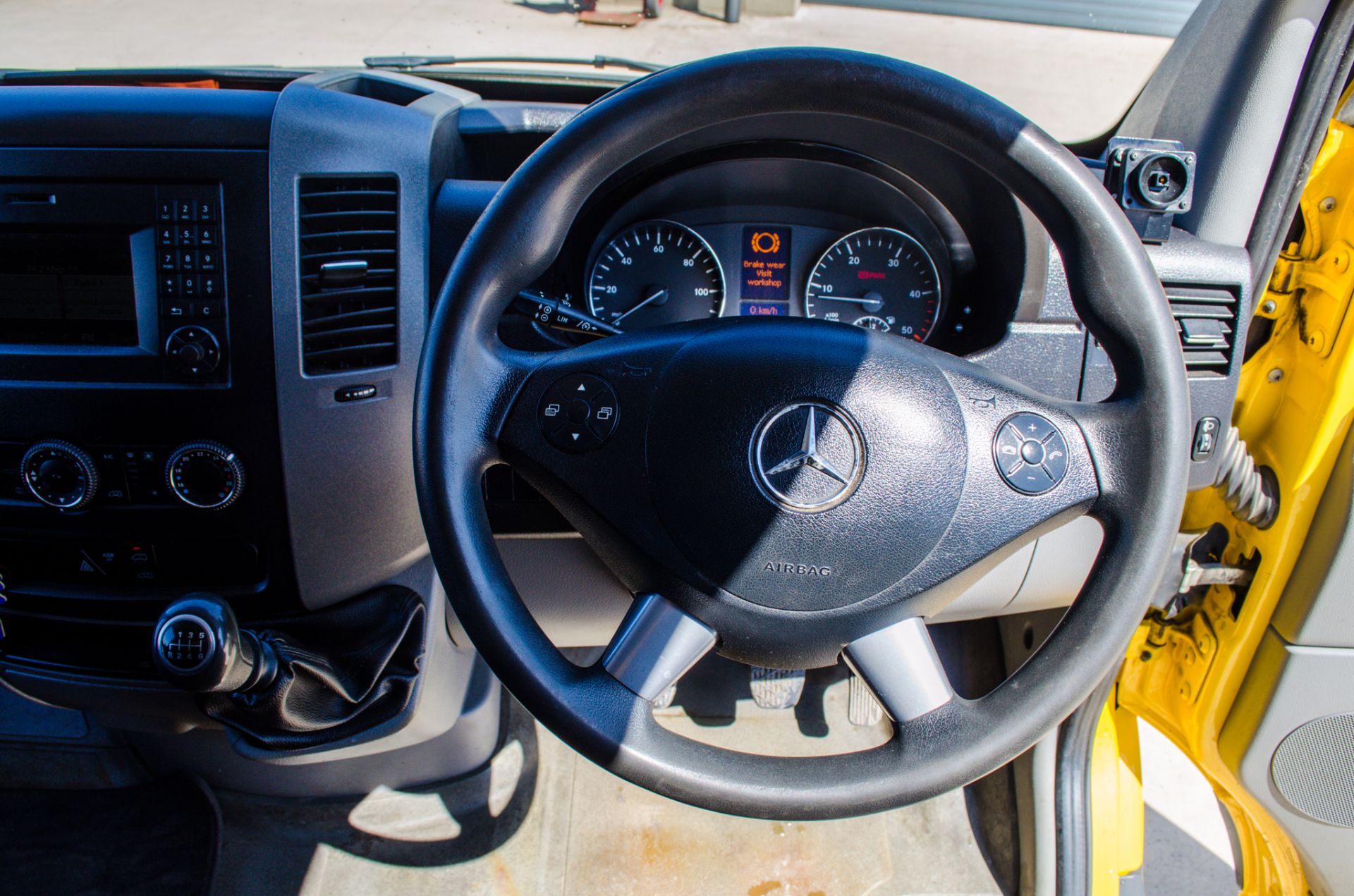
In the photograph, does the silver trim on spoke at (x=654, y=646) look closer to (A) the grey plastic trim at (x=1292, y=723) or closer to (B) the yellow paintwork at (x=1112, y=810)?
(A) the grey plastic trim at (x=1292, y=723)

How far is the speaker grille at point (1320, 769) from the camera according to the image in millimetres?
1479

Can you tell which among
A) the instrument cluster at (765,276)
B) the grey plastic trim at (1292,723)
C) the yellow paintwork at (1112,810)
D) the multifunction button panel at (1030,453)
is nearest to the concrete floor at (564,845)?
the yellow paintwork at (1112,810)

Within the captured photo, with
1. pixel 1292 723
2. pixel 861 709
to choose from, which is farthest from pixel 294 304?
pixel 1292 723

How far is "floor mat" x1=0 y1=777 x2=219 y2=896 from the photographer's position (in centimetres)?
179

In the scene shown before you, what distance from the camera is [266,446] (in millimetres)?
1217

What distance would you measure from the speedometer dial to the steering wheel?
0.44 meters

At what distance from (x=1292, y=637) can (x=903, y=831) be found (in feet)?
3.02

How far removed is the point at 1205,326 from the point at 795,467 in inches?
30.7

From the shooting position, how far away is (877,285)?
1.41 meters

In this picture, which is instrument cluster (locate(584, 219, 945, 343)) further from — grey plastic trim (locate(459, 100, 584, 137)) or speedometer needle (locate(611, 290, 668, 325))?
grey plastic trim (locate(459, 100, 584, 137))

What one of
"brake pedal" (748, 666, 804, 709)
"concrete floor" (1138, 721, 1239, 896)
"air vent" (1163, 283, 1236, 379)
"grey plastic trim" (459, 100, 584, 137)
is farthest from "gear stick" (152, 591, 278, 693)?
"concrete floor" (1138, 721, 1239, 896)

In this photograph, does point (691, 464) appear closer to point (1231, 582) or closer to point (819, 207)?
point (819, 207)

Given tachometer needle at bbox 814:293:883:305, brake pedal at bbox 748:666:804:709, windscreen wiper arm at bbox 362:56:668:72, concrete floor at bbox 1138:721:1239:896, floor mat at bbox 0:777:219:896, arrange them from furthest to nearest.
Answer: concrete floor at bbox 1138:721:1239:896
brake pedal at bbox 748:666:804:709
floor mat at bbox 0:777:219:896
windscreen wiper arm at bbox 362:56:668:72
tachometer needle at bbox 814:293:883:305

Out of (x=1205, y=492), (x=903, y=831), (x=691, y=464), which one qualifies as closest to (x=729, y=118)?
(x=691, y=464)
